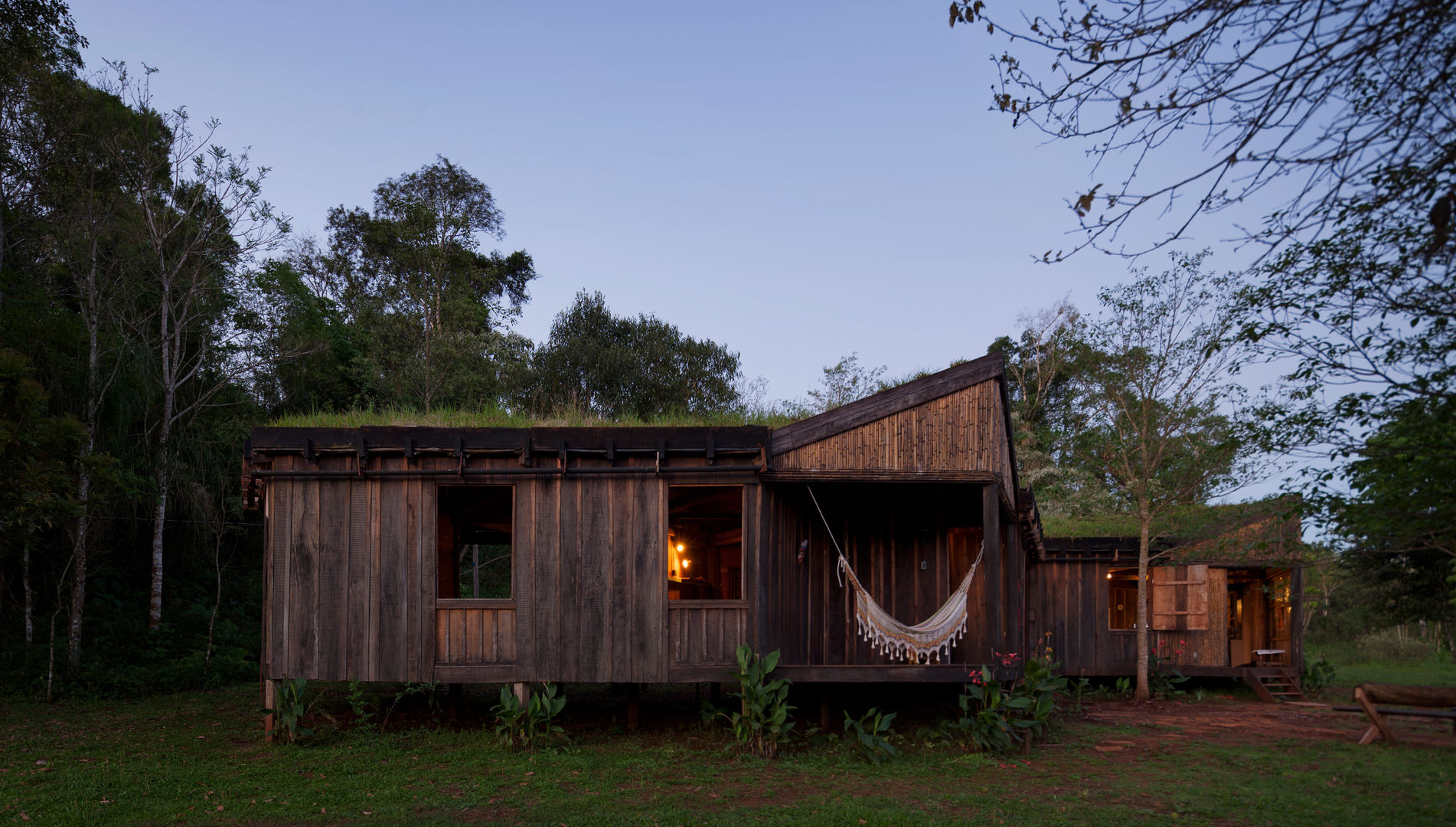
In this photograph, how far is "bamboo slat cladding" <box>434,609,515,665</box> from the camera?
31.8ft

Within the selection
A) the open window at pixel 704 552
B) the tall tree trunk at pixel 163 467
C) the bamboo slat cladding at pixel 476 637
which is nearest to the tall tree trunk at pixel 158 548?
the tall tree trunk at pixel 163 467

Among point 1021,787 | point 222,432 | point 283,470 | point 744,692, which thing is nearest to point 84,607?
point 222,432

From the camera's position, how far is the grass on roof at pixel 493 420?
10.2 meters

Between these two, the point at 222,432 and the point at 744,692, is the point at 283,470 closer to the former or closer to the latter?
the point at 744,692

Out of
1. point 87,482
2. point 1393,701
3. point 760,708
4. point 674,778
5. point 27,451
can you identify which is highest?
point 27,451

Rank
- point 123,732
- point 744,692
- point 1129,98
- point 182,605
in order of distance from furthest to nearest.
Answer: point 182,605, point 123,732, point 744,692, point 1129,98

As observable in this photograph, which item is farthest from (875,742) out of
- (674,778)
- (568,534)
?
(568,534)

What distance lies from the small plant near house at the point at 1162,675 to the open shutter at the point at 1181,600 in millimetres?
394

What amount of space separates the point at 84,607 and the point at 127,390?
395 centimetres

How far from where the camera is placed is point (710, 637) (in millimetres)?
9648

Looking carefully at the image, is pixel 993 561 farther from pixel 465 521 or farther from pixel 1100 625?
pixel 465 521

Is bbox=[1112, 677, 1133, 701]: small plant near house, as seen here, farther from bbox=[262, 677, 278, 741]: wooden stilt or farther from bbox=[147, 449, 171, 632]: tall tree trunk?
bbox=[147, 449, 171, 632]: tall tree trunk

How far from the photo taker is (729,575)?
15.0 m

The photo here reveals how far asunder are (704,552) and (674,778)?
6743 millimetres
